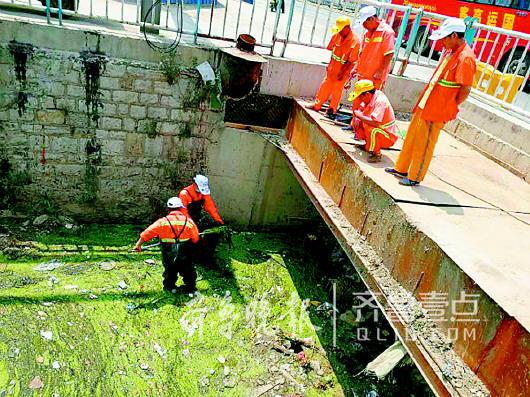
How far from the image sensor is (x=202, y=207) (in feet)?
22.3

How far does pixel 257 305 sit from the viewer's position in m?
6.15

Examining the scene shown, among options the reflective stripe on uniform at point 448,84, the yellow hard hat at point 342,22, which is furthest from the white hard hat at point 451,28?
the yellow hard hat at point 342,22

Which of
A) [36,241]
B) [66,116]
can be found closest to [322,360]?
[36,241]

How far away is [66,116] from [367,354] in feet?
17.9

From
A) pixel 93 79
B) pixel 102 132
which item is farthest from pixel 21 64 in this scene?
pixel 102 132

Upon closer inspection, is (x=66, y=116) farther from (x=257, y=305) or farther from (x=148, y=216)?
(x=257, y=305)

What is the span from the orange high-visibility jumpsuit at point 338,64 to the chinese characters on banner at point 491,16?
6776mm

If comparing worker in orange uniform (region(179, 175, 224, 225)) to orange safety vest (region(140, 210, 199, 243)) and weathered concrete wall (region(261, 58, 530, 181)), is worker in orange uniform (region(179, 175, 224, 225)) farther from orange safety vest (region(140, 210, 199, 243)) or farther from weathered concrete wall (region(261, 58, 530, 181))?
weathered concrete wall (region(261, 58, 530, 181))

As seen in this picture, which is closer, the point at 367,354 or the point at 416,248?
the point at 416,248

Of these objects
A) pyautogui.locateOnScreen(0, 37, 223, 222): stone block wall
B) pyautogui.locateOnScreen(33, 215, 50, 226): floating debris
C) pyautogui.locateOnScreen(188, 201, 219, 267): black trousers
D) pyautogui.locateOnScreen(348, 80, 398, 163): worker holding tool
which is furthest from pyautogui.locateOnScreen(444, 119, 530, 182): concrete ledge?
pyautogui.locateOnScreen(33, 215, 50, 226): floating debris

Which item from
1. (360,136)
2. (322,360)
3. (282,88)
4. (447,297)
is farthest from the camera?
(282,88)

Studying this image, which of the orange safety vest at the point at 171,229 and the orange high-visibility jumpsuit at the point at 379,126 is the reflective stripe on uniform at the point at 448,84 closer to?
the orange high-visibility jumpsuit at the point at 379,126

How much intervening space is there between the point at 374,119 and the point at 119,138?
4064mm

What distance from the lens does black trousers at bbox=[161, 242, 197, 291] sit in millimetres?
5809
